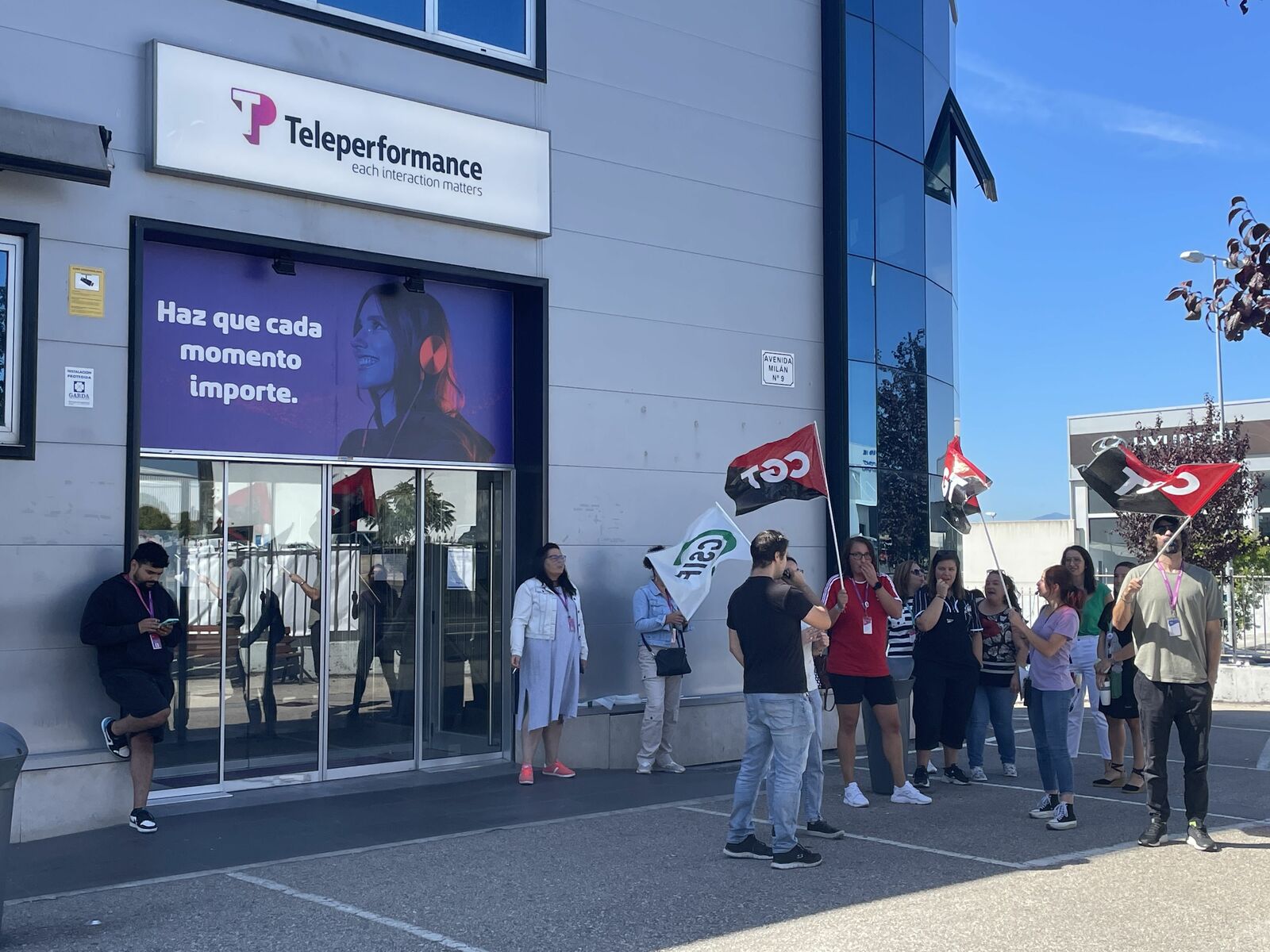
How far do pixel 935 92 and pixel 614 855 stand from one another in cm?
1123

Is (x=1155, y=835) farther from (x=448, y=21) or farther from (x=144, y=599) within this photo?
(x=448, y=21)

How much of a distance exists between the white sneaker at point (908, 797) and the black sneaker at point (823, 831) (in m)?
1.51

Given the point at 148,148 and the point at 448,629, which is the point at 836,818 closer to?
the point at 448,629

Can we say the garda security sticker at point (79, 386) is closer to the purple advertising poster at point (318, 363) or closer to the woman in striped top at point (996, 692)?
the purple advertising poster at point (318, 363)

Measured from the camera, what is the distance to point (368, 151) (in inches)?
405

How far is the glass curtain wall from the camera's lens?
1377 cm

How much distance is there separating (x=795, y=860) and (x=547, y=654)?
384 centimetres

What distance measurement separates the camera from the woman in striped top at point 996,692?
10906mm

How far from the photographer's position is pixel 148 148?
9156 mm

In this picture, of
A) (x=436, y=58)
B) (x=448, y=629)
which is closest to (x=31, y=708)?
(x=448, y=629)

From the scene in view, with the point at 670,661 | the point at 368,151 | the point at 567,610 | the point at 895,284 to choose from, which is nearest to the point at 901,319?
the point at 895,284

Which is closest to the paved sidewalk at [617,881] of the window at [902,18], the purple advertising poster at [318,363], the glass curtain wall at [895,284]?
the purple advertising poster at [318,363]

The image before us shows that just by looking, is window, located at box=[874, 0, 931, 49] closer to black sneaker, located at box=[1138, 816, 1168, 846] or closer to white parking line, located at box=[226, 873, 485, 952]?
black sneaker, located at box=[1138, 816, 1168, 846]

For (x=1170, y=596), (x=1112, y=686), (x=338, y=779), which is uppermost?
(x=1170, y=596)
